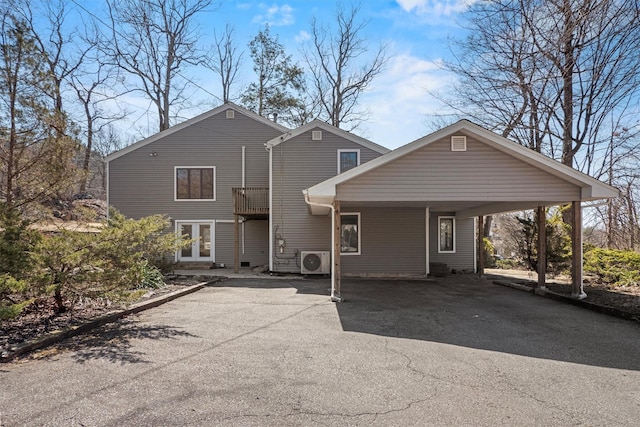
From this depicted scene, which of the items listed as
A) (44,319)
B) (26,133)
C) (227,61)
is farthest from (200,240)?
(227,61)

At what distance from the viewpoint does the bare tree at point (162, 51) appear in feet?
66.1

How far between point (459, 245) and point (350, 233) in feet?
16.1

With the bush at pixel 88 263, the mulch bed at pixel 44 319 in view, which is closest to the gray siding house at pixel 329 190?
the bush at pixel 88 263

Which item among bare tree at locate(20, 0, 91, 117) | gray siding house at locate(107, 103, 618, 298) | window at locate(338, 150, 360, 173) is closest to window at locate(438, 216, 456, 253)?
gray siding house at locate(107, 103, 618, 298)

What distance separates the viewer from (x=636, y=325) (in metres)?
5.84

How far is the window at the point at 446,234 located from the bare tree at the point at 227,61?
51.4 ft

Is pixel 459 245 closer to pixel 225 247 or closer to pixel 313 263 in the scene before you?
pixel 313 263

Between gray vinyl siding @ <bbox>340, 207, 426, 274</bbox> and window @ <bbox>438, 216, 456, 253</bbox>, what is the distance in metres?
2.51

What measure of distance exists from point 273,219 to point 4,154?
751 centimetres

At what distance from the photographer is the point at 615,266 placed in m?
9.27

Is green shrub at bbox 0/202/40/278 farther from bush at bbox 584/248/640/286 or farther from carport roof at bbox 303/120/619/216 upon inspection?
bush at bbox 584/248/640/286

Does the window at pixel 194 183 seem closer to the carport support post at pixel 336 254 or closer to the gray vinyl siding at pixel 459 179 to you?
the carport support post at pixel 336 254

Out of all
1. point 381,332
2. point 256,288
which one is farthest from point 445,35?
point 381,332

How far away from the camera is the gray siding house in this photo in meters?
7.56
